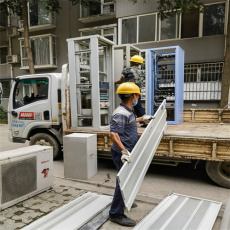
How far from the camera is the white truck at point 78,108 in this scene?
448cm

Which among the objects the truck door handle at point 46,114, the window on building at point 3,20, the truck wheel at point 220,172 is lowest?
the truck wheel at point 220,172

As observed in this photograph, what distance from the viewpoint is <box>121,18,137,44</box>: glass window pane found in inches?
446

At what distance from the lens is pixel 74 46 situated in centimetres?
479

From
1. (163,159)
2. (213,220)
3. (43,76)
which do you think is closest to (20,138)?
(43,76)

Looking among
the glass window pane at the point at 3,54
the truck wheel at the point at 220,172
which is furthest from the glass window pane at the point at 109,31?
the truck wheel at the point at 220,172

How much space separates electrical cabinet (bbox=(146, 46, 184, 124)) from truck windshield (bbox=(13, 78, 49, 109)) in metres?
2.75

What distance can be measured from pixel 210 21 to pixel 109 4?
237 inches

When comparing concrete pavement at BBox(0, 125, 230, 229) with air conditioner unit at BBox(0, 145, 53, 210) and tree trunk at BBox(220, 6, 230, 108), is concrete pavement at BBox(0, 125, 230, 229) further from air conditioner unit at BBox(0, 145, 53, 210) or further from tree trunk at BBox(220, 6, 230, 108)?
tree trunk at BBox(220, 6, 230, 108)

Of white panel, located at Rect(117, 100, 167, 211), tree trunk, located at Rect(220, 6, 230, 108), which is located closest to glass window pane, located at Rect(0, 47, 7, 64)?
tree trunk, located at Rect(220, 6, 230, 108)

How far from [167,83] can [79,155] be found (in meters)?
3.48

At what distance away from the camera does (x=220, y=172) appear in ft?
12.2

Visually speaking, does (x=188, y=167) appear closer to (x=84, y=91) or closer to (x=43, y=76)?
(x=84, y=91)

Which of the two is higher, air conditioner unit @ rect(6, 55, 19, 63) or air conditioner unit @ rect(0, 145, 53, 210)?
air conditioner unit @ rect(6, 55, 19, 63)

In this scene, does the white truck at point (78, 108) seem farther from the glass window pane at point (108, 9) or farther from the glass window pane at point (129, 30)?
the glass window pane at point (108, 9)
